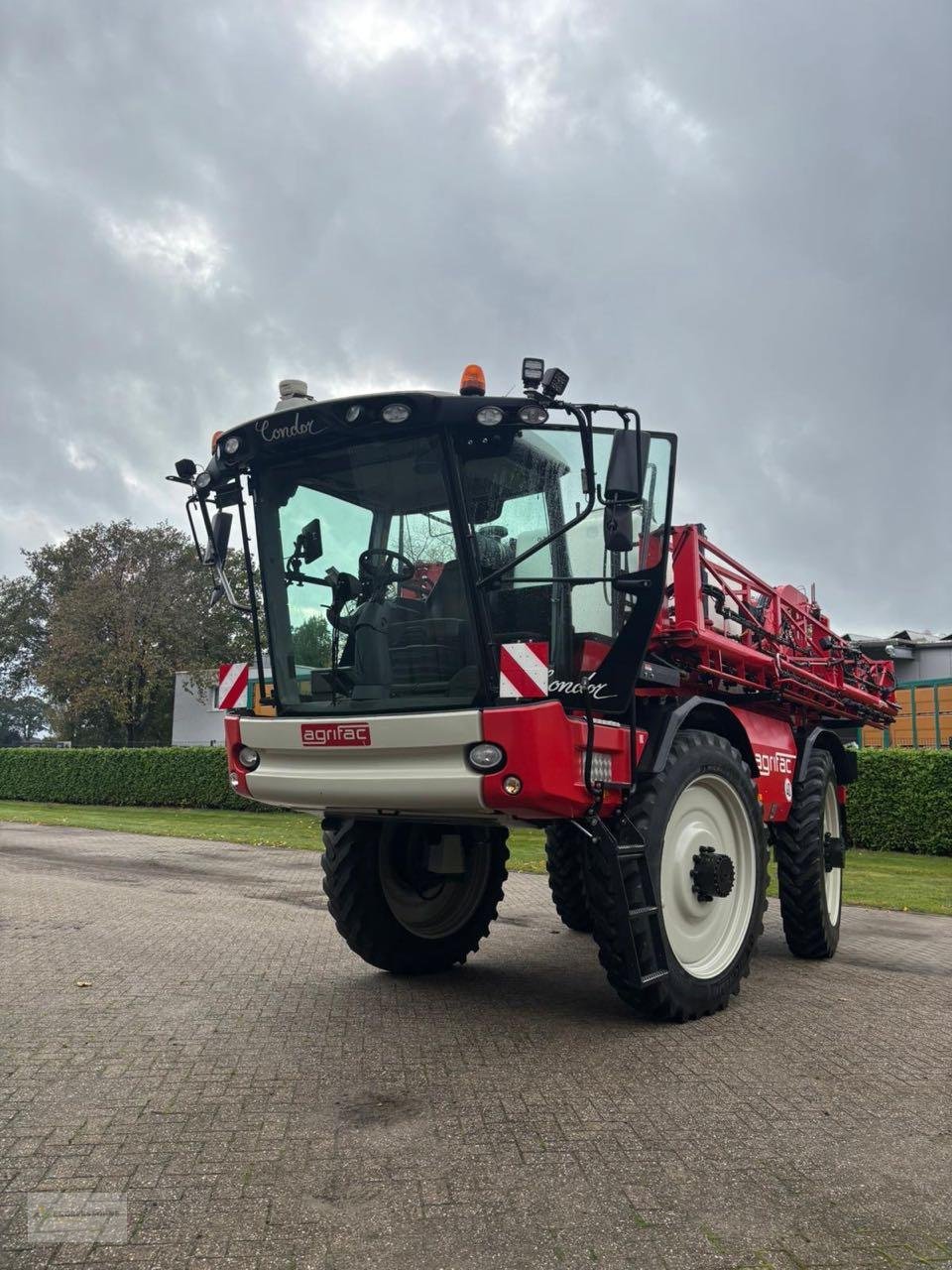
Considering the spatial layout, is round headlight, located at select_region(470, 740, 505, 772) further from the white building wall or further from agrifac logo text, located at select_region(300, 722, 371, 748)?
the white building wall

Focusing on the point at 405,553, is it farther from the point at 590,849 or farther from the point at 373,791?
the point at 590,849

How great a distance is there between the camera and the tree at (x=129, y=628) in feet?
126

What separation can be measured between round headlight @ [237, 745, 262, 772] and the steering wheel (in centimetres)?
112

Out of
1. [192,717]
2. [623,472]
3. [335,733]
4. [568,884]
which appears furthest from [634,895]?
[192,717]

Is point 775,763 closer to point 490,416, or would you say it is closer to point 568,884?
point 568,884

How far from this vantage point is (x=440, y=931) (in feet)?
21.3

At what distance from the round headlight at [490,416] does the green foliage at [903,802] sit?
13.3 m

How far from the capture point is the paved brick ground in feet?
9.52

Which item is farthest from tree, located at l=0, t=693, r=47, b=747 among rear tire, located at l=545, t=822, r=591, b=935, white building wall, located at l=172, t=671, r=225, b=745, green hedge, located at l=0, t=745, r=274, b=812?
rear tire, located at l=545, t=822, r=591, b=935

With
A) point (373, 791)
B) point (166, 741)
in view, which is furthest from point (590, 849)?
point (166, 741)

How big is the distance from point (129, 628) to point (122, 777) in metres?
12.2

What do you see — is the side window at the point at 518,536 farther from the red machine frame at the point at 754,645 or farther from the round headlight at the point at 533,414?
the red machine frame at the point at 754,645

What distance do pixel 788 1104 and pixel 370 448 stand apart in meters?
3.55

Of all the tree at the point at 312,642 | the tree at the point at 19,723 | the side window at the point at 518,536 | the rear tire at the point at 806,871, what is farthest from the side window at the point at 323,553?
the tree at the point at 19,723
